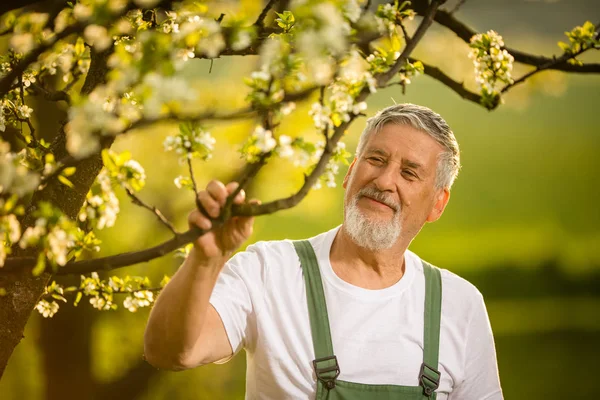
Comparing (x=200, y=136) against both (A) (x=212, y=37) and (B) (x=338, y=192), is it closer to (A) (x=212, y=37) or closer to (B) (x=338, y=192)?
(A) (x=212, y=37)

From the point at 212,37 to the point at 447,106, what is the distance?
10.8 ft

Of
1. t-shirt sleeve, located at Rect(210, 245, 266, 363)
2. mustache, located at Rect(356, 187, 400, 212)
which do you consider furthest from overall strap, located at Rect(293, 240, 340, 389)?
mustache, located at Rect(356, 187, 400, 212)

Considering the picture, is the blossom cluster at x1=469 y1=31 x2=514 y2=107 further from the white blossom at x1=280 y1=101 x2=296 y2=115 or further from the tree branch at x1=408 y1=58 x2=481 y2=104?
the white blossom at x1=280 y1=101 x2=296 y2=115

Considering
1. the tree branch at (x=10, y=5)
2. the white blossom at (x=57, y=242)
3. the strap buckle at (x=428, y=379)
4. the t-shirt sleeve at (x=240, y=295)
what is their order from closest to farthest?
the white blossom at (x=57, y=242)
the tree branch at (x=10, y=5)
the t-shirt sleeve at (x=240, y=295)
the strap buckle at (x=428, y=379)

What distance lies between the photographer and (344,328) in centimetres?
143

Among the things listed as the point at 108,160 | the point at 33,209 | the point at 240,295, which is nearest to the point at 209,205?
the point at 108,160

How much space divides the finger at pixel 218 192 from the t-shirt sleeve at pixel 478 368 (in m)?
0.96

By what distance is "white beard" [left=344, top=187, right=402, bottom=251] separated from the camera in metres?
1.47

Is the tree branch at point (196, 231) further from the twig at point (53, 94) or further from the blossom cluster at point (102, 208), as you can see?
the twig at point (53, 94)

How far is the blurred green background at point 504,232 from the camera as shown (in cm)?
351

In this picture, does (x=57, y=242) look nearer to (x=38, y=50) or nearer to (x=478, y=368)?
(x=38, y=50)

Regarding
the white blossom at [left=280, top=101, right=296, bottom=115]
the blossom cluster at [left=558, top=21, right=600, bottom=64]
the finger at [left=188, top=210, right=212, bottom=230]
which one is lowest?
the finger at [left=188, top=210, right=212, bottom=230]

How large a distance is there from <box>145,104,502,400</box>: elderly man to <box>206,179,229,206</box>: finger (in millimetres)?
494

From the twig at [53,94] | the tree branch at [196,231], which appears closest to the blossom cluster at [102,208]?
the tree branch at [196,231]
